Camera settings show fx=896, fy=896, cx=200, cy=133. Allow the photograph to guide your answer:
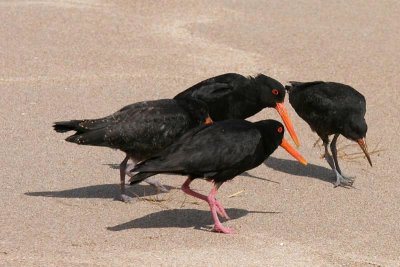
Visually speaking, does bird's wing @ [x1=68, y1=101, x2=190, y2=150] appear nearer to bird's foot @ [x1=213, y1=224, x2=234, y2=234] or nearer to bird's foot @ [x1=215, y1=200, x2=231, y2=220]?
bird's foot @ [x1=215, y1=200, x2=231, y2=220]

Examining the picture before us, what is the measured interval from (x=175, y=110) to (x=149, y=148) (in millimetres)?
420

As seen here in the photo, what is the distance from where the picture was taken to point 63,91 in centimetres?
1041

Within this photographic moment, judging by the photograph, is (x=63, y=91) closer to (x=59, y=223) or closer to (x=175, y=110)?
(x=175, y=110)

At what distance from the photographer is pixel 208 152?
6914mm

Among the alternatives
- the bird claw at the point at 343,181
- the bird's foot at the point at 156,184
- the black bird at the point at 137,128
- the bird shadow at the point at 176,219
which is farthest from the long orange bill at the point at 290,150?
the bird's foot at the point at 156,184

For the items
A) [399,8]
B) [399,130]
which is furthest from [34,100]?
[399,8]

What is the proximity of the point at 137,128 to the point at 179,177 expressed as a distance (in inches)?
45.8

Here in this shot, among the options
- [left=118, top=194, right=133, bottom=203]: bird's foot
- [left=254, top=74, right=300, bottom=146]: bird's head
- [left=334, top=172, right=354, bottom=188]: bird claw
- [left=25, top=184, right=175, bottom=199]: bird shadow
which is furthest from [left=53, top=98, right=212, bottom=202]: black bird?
[left=334, top=172, right=354, bottom=188]: bird claw

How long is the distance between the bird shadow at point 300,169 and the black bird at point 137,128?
1.47m

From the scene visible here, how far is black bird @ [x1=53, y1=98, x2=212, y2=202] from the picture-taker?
7.45 m

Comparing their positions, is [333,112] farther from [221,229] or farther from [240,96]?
[221,229]

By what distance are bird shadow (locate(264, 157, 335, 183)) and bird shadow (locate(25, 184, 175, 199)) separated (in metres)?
1.38

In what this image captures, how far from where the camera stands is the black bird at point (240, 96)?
8578mm

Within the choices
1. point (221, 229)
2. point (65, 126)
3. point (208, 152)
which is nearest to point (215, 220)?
point (221, 229)
